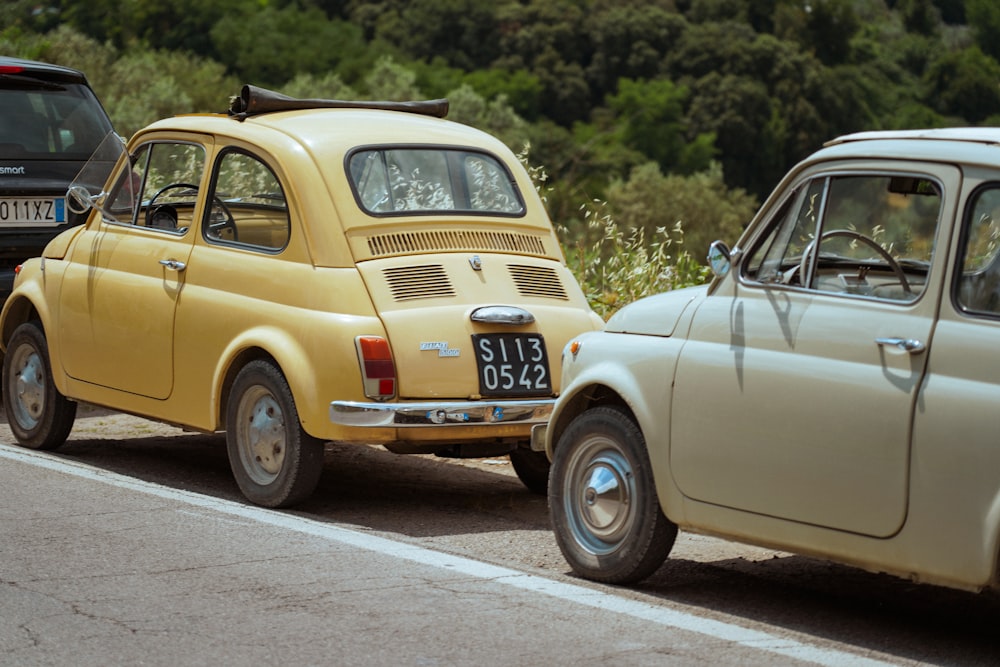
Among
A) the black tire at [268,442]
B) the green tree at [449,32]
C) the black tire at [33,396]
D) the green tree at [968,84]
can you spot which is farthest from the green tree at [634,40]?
the black tire at [268,442]

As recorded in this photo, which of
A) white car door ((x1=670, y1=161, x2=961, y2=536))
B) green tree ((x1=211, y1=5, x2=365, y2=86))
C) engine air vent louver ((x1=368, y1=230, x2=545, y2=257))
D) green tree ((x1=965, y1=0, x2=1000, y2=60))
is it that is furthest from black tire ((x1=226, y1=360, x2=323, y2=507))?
green tree ((x1=965, y1=0, x2=1000, y2=60))

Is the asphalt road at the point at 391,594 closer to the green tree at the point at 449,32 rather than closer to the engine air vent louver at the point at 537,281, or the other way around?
the engine air vent louver at the point at 537,281

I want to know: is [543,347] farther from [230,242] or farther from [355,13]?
[355,13]

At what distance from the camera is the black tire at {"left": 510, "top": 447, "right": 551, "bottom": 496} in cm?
905

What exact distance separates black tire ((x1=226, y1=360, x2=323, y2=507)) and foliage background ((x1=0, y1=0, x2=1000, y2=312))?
99.1 meters

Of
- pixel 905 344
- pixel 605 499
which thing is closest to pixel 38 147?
pixel 605 499

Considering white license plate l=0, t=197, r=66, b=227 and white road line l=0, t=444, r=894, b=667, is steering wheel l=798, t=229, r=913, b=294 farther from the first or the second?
white license plate l=0, t=197, r=66, b=227

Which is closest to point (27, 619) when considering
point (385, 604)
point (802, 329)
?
point (385, 604)

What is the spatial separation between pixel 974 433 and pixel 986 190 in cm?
85

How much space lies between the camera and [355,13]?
151m

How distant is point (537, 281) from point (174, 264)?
1.95 m

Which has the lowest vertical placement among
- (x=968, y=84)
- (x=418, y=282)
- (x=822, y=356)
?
(x=968, y=84)

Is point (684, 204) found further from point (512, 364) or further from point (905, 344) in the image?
point (905, 344)

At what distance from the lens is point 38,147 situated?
11984mm
